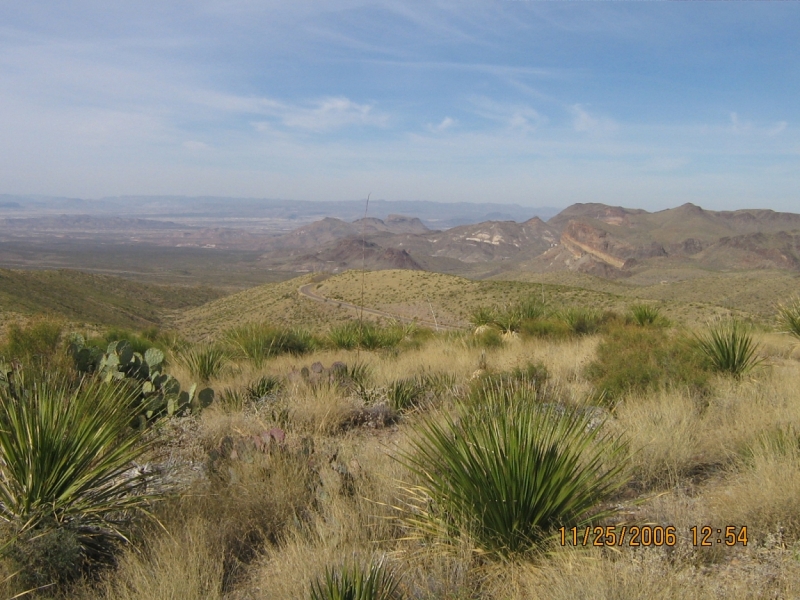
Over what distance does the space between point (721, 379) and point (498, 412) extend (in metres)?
4.65

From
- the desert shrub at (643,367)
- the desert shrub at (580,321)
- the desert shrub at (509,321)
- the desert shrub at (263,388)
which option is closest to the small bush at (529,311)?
the desert shrub at (509,321)

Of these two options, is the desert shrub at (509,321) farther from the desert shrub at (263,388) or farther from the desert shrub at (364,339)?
the desert shrub at (263,388)

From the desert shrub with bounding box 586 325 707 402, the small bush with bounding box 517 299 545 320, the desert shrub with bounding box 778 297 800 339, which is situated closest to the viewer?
the desert shrub with bounding box 586 325 707 402

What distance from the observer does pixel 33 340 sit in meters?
8.48

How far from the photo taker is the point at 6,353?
7.91 m

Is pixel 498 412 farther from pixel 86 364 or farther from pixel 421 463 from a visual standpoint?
pixel 86 364

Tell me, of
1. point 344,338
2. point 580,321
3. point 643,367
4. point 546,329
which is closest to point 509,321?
point 546,329

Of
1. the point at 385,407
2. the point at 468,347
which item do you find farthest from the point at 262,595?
the point at 468,347

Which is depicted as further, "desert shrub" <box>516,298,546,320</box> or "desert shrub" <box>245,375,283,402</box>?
"desert shrub" <box>516,298,546,320</box>

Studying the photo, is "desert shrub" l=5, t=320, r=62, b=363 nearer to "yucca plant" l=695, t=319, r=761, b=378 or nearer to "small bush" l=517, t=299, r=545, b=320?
"yucca plant" l=695, t=319, r=761, b=378

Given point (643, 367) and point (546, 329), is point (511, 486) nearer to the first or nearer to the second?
point (643, 367)

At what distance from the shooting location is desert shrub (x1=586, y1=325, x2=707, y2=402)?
258 inches

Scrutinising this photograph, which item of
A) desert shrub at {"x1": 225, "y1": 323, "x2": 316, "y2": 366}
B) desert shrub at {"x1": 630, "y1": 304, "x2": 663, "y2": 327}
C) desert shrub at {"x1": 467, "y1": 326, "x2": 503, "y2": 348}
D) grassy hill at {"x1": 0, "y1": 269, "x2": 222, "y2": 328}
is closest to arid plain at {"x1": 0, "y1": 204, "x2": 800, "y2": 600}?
desert shrub at {"x1": 225, "y1": 323, "x2": 316, "y2": 366}
